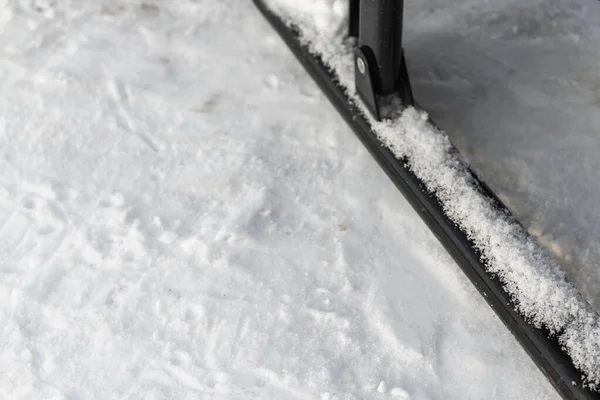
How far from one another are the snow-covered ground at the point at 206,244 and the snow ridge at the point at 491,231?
3.6 inches

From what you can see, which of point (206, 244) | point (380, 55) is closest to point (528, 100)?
point (380, 55)

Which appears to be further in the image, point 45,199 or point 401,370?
point 45,199

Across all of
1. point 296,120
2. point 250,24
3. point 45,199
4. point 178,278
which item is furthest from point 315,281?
point 250,24

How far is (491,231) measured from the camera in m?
0.89

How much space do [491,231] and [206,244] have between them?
0.43 metres

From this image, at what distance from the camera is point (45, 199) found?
1.07 meters

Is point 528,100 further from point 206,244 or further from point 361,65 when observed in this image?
point 206,244

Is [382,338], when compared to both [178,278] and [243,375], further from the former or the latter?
[178,278]

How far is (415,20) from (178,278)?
28.4 inches

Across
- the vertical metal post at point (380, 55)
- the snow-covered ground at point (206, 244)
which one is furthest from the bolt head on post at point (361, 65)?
the snow-covered ground at point (206, 244)

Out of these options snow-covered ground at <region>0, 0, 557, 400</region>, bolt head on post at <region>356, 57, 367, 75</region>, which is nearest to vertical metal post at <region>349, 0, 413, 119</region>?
bolt head on post at <region>356, 57, 367, 75</region>

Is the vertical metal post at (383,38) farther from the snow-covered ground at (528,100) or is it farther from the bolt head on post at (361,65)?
the snow-covered ground at (528,100)

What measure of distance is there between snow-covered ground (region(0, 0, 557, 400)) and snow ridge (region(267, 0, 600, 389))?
0.09m

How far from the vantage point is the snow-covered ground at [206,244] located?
89 centimetres
